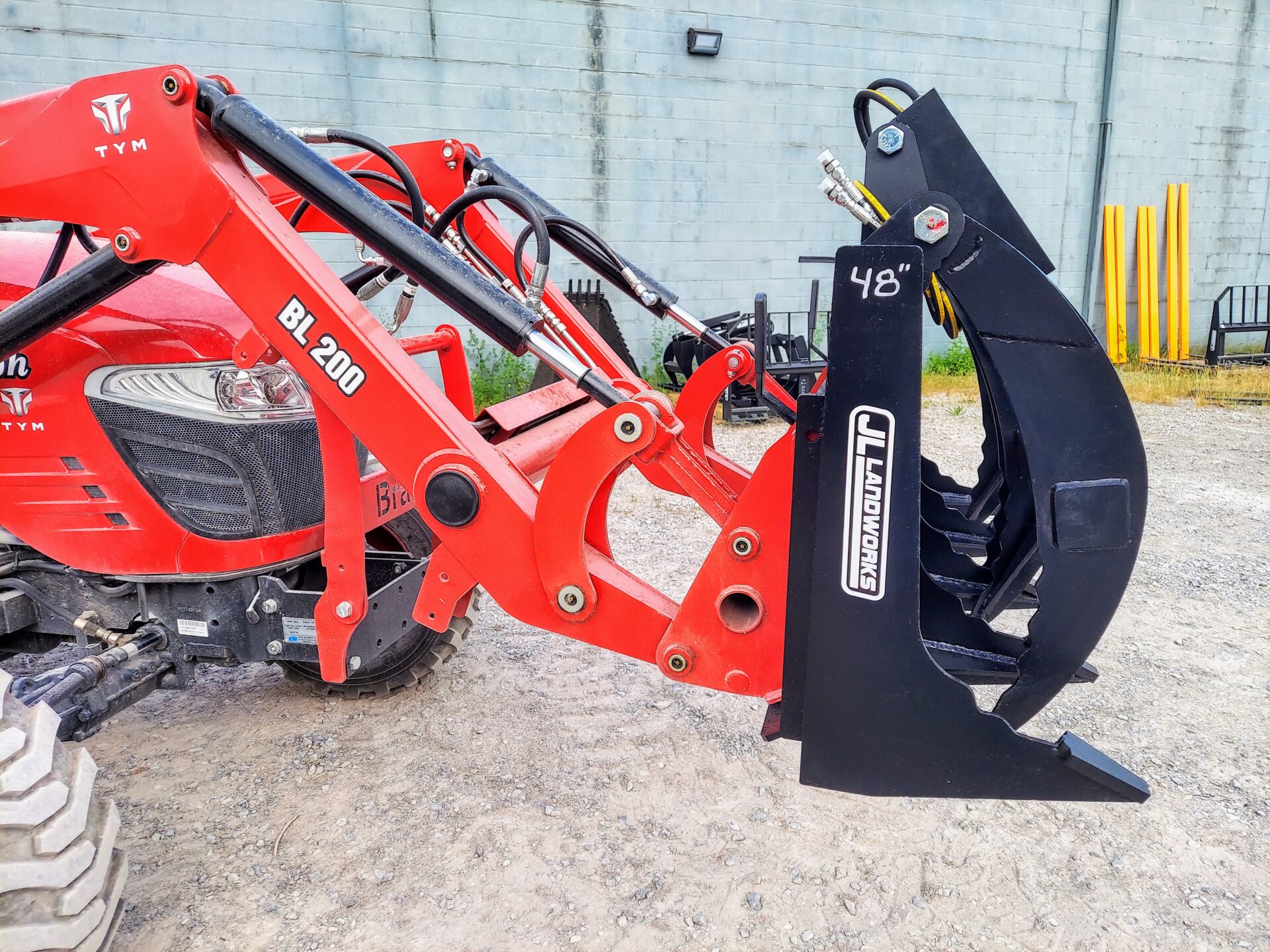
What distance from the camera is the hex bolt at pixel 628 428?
75.2 inches

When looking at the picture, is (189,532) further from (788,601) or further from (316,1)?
(316,1)

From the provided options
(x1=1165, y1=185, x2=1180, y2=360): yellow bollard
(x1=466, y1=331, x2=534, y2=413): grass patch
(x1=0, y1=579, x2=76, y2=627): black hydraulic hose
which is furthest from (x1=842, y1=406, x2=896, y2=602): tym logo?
(x1=1165, y1=185, x2=1180, y2=360): yellow bollard

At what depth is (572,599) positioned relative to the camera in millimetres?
2031

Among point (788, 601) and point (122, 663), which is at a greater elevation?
point (788, 601)

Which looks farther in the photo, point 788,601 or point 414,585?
point 414,585

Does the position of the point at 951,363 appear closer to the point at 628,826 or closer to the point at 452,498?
the point at 628,826

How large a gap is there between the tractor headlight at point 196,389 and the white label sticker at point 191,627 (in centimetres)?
63

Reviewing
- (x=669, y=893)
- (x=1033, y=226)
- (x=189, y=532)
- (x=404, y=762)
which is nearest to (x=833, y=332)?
(x=669, y=893)

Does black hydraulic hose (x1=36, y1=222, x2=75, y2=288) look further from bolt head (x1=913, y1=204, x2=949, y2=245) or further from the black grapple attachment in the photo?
bolt head (x1=913, y1=204, x2=949, y2=245)

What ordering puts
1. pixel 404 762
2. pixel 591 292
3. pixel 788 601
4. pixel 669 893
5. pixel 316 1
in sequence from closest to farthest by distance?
pixel 788 601 → pixel 669 893 → pixel 404 762 → pixel 316 1 → pixel 591 292

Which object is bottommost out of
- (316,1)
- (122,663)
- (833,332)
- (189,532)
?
(122,663)

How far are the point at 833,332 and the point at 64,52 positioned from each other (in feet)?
25.9

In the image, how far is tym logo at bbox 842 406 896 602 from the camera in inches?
68.4

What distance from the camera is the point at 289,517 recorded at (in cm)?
263
